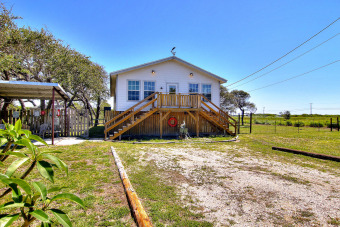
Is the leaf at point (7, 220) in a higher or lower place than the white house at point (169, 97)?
lower

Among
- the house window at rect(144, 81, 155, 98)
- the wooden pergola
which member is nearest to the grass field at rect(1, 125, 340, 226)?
the wooden pergola

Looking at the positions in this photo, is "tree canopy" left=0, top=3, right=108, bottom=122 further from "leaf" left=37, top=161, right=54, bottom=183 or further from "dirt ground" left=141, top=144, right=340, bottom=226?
"leaf" left=37, top=161, right=54, bottom=183

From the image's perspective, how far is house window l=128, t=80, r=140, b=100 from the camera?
44.8ft

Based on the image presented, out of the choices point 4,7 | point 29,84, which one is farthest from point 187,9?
point 4,7

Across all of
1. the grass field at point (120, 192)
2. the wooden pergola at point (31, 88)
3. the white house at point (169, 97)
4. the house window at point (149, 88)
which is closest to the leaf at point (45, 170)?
the grass field at point (120, 192)

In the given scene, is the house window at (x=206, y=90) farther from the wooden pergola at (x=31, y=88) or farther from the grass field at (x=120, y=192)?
the wooden pergola at (x=31, y=88)

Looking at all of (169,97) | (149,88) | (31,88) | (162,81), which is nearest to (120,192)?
(31,88)

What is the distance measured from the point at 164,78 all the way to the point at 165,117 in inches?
138

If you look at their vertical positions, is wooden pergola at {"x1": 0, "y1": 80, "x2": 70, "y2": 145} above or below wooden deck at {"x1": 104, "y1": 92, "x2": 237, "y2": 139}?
above

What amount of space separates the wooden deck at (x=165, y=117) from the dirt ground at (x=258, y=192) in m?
6.53

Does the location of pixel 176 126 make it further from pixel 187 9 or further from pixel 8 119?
pixel 8 119

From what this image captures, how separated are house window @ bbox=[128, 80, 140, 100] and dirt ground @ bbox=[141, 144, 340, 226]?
881cm

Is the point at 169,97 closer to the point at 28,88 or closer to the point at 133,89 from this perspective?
the point at 133,89

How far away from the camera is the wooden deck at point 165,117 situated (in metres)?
11.9
